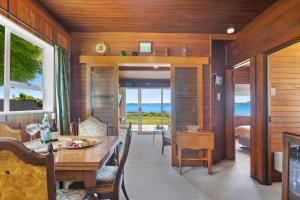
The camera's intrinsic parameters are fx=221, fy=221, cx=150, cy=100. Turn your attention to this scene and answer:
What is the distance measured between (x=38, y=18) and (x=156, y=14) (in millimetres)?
1725

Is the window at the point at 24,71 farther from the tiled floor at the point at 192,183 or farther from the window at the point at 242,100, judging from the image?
the window at the point at 242,100

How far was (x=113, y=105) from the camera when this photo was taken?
14.3 ft

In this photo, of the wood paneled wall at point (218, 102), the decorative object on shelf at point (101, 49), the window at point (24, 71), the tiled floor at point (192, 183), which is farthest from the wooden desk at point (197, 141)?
the window at point (24, 71)

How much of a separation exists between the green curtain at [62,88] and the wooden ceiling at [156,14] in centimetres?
62

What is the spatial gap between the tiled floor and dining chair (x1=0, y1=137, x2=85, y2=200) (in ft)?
5.93

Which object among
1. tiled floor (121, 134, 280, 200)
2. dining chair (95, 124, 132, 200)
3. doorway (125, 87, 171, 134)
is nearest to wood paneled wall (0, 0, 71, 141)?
→ dining chair (95, 124, 132, 200)

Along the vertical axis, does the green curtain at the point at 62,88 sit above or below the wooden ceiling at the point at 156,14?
below

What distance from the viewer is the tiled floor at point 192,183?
2928 millimetres

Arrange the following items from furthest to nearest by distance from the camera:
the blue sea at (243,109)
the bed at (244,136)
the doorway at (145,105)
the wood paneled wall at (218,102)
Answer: the doorway at (145,105), the blue sea at (243,109), the bed at (244,136), the wood paneled wall at (218,102)

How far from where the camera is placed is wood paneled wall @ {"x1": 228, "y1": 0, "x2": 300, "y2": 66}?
2707 mm

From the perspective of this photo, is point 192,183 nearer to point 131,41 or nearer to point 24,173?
point 24,173

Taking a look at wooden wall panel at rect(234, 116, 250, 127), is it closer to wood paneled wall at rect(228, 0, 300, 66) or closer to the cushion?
wood paneled wall at rect(228, 0, 300, 66)

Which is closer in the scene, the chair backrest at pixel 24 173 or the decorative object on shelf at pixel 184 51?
the chair backrest at pixel 24 173

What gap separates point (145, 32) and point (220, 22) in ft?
4.71
